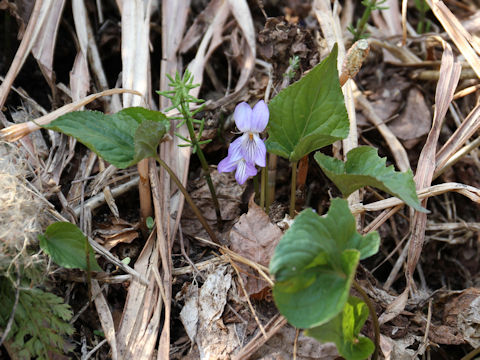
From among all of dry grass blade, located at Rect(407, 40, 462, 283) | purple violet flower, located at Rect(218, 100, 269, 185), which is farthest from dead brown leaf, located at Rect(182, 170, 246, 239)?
dry grass blade, located at Rect(407, 40, 462, 283)

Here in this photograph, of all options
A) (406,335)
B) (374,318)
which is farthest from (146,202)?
(406,335)

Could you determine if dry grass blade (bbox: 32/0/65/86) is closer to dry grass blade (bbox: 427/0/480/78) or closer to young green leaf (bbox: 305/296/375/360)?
young green leaf (bbox: 305/296/375/360)

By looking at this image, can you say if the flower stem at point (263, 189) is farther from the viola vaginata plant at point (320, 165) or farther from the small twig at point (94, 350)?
the small twig at point (94, 350)

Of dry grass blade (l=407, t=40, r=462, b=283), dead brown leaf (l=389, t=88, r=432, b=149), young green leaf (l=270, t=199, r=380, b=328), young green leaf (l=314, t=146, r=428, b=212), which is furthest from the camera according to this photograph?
dead brown leaf (l=389, t=88, r=432, b=149)

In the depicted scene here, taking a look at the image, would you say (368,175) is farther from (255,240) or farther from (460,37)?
(460,37)

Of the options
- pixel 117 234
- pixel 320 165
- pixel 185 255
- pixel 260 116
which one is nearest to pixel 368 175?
pixel 320 165

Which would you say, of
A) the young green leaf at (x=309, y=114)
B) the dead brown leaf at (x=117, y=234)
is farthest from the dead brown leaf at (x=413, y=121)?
Answer: the dead brown leaf at (x=117, y=234)

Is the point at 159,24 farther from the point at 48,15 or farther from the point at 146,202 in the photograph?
the point at 146,202
